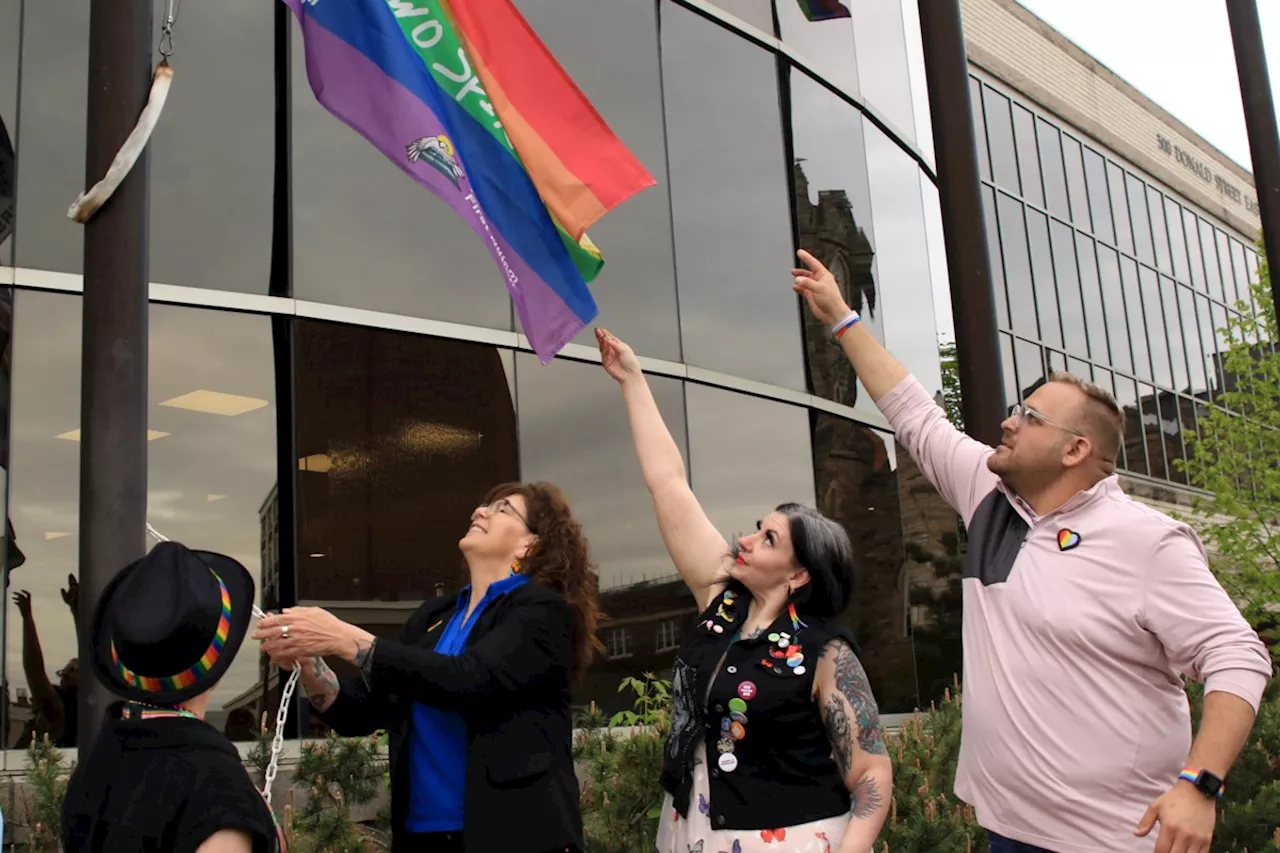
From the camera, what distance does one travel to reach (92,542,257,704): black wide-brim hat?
2.75 meters

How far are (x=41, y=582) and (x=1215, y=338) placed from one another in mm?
31387

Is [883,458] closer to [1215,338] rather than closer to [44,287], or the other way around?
[44,287]

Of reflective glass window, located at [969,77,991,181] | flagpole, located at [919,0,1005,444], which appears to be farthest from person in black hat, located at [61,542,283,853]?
reflective glass window, located at [969,77,991,181]

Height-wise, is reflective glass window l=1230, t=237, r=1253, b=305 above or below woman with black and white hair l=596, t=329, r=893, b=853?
above

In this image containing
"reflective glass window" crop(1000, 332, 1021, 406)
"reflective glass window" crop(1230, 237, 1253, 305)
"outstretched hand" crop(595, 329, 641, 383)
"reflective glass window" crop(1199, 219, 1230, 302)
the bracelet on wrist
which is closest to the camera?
the bracelet on wrist

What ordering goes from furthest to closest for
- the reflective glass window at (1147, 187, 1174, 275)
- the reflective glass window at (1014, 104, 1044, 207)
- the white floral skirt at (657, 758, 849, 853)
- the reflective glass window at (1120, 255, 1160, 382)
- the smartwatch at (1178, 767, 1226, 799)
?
the reflective glass window at (1147, 187, 1174, 275), the reflective glass window at (1120, 255, 1160, 382), the reflective glass window at (1014, 104, 1044, 207), the white floral skirt at (657, 758, 849, 853), the smartwatch at (1178, 767, 1226, 799)

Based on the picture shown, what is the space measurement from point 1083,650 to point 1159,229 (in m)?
30.6

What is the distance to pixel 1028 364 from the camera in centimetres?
2492

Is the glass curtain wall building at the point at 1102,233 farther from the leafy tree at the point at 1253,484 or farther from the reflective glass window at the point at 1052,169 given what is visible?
the leafy tree at the point at 1253,484

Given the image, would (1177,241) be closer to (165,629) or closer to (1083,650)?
(1083,650)

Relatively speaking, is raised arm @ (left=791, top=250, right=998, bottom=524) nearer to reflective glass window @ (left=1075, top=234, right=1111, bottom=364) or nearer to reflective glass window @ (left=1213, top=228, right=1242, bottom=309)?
reflective glass window @ (left=1075, top=234, right=1111, bottom=364)

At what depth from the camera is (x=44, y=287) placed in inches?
340

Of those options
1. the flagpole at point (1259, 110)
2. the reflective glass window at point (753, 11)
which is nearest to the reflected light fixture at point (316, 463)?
the reflective glass window at point (753, 11)

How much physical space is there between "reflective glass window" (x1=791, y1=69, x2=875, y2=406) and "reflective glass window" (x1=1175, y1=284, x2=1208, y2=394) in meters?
19.7
